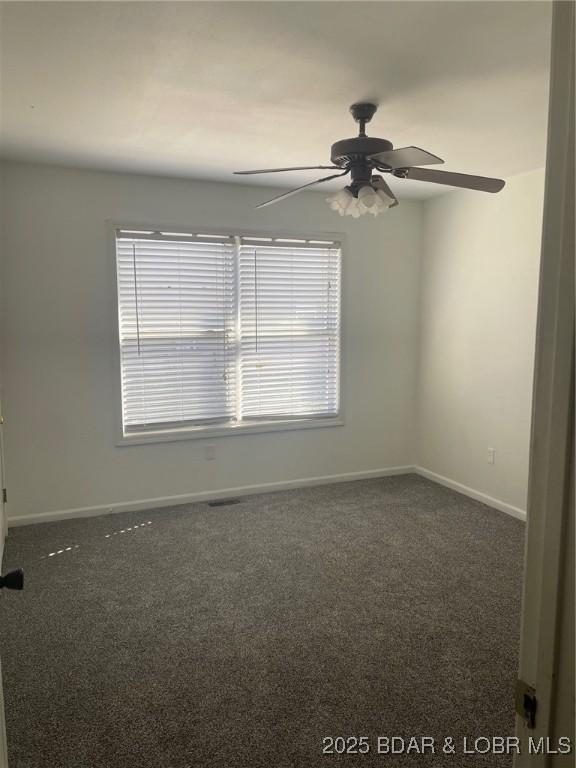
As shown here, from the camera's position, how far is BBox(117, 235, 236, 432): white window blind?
400 centimetres

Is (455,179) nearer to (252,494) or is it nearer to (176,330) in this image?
(176,330)

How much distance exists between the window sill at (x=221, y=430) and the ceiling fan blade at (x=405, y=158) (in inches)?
104

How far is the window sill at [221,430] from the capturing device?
409 centimetres

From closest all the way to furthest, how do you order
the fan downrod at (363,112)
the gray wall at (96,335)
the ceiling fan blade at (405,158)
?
the ceiling fan blade at (405,158) < the fan downrod at (363,112) < the gray wall at (96,335)

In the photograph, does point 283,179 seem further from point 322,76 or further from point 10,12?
point 10,12

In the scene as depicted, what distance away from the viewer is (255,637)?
2.48 metres

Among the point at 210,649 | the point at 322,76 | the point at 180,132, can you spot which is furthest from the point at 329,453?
the point at 322,76

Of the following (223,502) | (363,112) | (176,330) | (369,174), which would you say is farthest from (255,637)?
(363,112)

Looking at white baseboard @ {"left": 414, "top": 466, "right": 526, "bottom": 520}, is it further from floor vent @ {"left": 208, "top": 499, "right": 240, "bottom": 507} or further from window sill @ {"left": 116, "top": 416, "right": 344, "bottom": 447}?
floor vent @ {"left": 208, "top": 499, "right": 240, "bottom": 507}

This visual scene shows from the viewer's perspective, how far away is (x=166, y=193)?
4.00m

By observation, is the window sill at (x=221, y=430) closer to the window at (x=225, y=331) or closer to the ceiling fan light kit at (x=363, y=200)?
the window at (x=225, y=331)

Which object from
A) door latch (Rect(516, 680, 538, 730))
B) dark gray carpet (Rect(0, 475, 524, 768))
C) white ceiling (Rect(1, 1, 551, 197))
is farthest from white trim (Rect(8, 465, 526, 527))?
door latch (Rect(516, 680, 538, 730))

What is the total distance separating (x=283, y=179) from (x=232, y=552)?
108 inches

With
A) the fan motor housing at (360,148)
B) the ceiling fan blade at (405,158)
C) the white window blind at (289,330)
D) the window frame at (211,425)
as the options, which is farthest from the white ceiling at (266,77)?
the white window blind at (289,330)
